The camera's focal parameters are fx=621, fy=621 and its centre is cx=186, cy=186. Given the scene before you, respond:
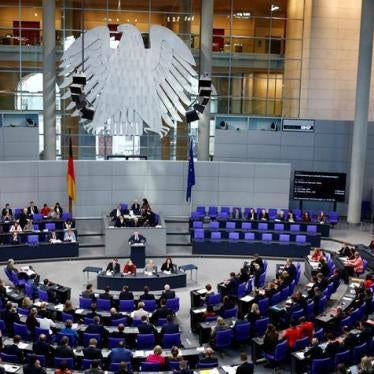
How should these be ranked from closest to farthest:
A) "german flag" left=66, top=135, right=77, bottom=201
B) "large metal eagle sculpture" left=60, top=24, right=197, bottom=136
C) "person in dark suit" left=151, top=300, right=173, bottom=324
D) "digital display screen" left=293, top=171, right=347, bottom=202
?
"person in dark suit" left=151, top=300, right=173, bottom=324 < "german flag" left=66, top=135, right=77, bottom=201 < "large metal eagle sculpture" left=60, top=24, right=197, bottom=136 < "digital display screen" left=293, top=171, right=347, bottom=202

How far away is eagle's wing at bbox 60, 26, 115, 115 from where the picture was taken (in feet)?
85.1

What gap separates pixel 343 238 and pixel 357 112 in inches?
224

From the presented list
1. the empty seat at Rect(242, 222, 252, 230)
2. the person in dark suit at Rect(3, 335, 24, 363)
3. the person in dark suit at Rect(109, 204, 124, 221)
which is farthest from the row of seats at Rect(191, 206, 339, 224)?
the person in dark suit at Rect(3, 335, 24, 363)

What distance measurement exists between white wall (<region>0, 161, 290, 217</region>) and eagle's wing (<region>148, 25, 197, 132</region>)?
2716mm

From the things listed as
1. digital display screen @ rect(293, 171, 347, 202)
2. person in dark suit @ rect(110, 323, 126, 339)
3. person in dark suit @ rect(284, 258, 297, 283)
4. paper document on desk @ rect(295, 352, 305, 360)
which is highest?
digital display screen @ rect(293, 171, 347, 202)

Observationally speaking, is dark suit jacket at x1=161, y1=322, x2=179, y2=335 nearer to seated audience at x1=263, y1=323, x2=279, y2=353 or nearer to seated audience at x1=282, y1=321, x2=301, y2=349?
seated audience at x1=263, y1=323, x2=279, y2=353

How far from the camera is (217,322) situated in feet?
46.7

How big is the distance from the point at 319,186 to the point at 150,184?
750 cm

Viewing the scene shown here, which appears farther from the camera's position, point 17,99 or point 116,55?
point 17,99

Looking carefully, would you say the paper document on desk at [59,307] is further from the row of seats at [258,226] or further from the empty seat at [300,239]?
the empty seat at [300,239]

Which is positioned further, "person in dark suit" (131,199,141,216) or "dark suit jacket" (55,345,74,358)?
"person in dark suit" (131,199,141,216)

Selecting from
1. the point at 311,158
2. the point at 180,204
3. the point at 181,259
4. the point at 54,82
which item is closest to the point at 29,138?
the point at 54,82

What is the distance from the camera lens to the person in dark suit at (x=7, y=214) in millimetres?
22484

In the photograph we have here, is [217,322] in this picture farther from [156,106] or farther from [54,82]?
[54,82]
